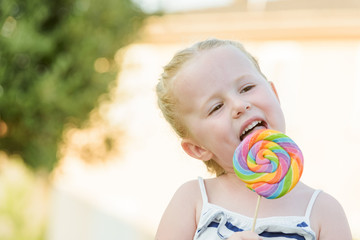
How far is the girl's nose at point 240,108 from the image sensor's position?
2.43 metres

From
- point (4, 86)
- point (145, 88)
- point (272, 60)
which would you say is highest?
point (272, 60)

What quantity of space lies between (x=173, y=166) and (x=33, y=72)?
5.59m

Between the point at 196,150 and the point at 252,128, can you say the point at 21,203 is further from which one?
the point at 252,128

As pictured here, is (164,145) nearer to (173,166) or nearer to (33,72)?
(173,166)

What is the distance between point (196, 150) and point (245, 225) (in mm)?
415

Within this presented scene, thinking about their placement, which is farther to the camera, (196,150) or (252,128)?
(196,150)

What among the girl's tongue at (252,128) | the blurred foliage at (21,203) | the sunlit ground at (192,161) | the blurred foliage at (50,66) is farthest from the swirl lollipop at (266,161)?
the sunlit ground at (192,161)

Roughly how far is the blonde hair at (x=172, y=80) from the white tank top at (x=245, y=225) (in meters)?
0.26

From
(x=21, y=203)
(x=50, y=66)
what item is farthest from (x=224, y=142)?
(x=21, y=203)

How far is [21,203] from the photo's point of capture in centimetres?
947

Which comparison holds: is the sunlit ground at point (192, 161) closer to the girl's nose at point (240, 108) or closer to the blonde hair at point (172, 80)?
the blonde hair at point (172, 80)

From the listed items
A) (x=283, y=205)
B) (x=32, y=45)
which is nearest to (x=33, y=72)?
(x=32, y=45)

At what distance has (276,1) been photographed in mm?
11438

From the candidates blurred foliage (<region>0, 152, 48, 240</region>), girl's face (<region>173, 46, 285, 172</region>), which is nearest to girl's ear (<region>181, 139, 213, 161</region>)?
girl's face (<region>173, 46, 285, 172</region>)
